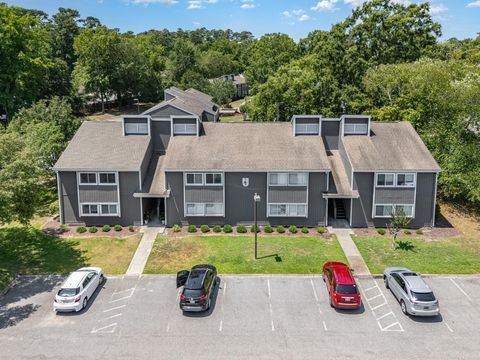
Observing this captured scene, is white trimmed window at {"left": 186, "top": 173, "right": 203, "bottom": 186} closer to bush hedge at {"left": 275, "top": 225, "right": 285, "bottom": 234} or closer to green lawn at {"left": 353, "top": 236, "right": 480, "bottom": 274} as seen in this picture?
bush hedge at {"left": 275, "top": 225, "right": 285, "bottom": 234}

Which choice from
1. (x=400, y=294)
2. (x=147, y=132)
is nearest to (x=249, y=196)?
(x=147, y=132)

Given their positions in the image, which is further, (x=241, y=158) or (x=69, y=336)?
(x=241, y=158)

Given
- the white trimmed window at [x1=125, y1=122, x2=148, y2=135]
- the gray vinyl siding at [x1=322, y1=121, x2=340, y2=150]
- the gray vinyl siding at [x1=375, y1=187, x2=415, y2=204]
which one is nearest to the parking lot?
the gray vinyl siding at [x1=375, y1=187, x2=415, y2=204]

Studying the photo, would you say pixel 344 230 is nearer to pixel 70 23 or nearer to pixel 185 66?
pixel 185 66

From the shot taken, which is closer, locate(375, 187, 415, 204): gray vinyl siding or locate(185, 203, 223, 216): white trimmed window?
locate(375, 187, 415, 204): gray vinyl siding

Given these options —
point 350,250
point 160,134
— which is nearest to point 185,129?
point 160,134

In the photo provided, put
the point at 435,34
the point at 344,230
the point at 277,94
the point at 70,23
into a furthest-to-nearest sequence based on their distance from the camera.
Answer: the point at 70,23 < the point at 435,34 < the point at 277,94 < the point at 344,230

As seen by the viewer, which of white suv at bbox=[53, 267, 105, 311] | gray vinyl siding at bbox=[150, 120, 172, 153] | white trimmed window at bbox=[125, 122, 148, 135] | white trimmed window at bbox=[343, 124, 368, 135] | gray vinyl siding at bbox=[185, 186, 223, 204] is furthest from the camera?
gray vinyl siding at bbox=[150, 120, 172, 153]
